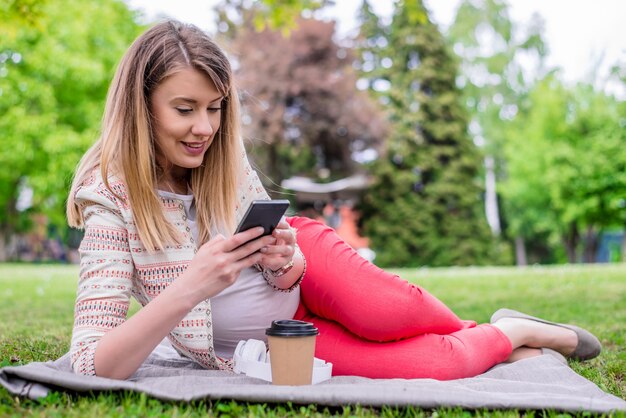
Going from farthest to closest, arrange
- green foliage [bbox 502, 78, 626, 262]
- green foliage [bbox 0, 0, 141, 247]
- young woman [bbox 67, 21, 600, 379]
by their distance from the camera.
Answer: green foliage [bbox 502, 78, 626, 262], green foliage [bbox 0, 0, 141, 247], young woman [bbox 67, 21, 600, 379]

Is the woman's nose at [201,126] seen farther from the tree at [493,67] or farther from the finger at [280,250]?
the tree at [493,67]

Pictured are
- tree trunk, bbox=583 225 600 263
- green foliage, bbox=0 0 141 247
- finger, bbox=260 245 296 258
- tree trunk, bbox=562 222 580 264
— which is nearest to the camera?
finger, bbox=260 245 296 258

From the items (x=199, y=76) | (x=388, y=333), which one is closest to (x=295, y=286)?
(x=388, y=333)

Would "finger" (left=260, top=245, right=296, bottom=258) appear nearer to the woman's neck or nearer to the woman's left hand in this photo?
the woman's left hand

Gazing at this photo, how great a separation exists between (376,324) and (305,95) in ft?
57.3

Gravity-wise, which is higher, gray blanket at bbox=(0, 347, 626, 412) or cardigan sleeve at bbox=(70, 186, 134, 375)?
cardigan sleeve at bbox=(70, 186, 134, 375)

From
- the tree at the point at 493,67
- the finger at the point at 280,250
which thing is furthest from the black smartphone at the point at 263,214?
the tree at the point at 493,67

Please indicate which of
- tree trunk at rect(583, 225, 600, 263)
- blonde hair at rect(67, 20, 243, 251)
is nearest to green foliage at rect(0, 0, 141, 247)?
blonde hair at rect(67, 20, 243, 251)

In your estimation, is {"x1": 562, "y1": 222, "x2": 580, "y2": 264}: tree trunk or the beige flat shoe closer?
the beige flat shoe

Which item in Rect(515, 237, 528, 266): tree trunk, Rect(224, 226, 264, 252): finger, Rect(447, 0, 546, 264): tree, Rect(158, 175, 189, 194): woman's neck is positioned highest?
Rect(447, 0, 546, 264): tree

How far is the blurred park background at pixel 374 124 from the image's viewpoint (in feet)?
63.2

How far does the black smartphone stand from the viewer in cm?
191

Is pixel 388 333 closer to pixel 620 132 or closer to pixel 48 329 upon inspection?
pixel 48 329

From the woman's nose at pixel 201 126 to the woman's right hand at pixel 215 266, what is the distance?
46 centimetres
